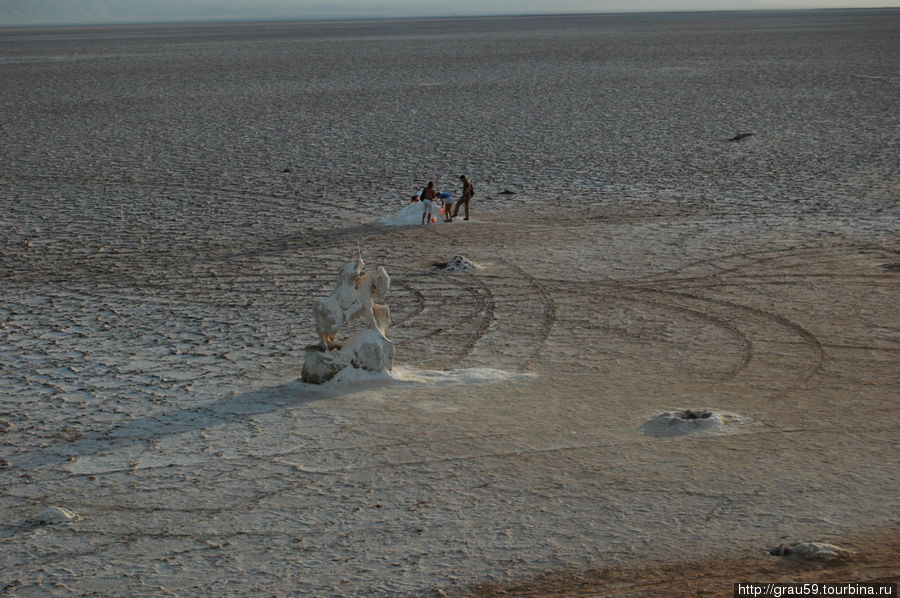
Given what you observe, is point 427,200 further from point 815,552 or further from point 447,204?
point 815,552

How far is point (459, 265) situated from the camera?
45.7 feet

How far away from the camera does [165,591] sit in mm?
6547

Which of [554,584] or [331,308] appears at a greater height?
[331,308]

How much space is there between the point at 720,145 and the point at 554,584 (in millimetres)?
19616

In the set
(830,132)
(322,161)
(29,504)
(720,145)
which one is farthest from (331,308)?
(830,132)

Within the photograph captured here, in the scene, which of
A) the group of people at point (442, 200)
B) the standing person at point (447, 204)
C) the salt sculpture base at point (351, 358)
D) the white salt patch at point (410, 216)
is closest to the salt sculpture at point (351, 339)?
the salt sculpture base at point (351, 358)

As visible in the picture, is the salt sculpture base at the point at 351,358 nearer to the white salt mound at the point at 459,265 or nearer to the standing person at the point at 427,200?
the white salt mound at the point at 459,265

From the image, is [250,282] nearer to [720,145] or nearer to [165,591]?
[165,591]

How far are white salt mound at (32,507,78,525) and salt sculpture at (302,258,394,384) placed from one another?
295 cm

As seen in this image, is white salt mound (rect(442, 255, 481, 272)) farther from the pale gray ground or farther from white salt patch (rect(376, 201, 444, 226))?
white salt patch (rect(376, 201, 444, 226))

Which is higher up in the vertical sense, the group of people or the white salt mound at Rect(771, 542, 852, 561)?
the group of people

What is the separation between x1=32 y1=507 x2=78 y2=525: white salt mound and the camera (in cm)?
734

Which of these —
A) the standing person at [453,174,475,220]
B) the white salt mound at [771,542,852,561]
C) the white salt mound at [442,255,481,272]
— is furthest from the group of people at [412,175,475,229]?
the white salt mound at [771,542,852,561]

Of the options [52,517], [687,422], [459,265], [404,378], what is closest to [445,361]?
[404,378]
